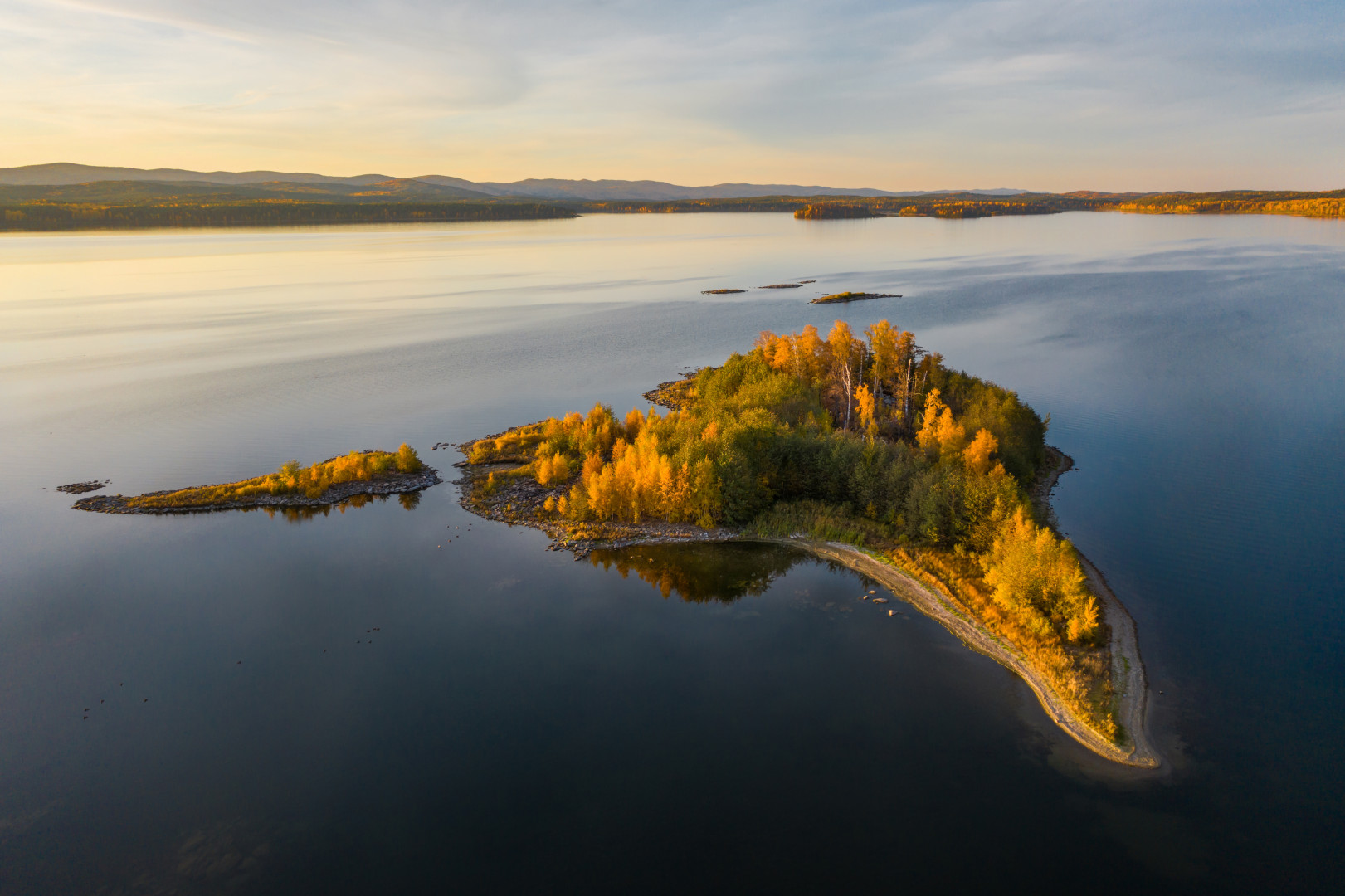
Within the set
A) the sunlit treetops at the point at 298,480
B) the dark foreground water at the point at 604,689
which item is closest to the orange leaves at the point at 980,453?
the dark foreground water at the point at 604,689

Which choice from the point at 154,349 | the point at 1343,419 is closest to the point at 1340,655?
the point at 1343,419

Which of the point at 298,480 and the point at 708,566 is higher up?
the point at 298,480

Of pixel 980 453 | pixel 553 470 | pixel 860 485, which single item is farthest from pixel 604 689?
pixel 980 453

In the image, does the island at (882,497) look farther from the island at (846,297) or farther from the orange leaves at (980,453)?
the island at (846,297)

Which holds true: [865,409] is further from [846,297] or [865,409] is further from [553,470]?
[846,297]

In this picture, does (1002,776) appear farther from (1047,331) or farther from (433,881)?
(1047,331)

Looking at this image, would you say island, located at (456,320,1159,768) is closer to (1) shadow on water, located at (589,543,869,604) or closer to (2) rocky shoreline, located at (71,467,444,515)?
(1) shadow on water, located at (589,543,869,604)
